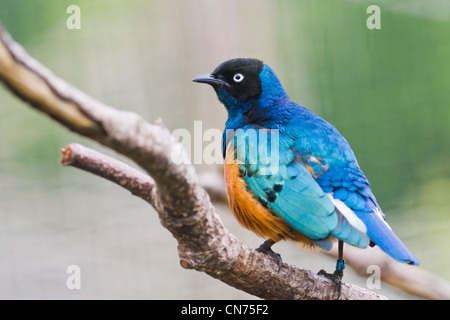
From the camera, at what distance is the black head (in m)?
2.42

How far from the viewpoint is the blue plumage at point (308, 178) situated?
1823 mm

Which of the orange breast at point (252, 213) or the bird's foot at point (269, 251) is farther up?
the orange breast at point (252, 213)

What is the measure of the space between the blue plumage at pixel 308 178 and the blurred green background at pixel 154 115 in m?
1.25

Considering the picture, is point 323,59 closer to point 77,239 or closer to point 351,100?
A: point 351,100

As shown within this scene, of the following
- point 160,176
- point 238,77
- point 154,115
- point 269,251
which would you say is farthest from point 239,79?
point 160,176

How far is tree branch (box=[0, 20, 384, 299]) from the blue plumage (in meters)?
0.19

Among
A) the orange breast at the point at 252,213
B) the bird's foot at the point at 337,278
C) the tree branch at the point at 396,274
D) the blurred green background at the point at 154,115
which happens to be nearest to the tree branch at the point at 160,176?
the bird's foot at the point at 337,278

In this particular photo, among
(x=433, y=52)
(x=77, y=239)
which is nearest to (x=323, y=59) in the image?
(x=433, y=52)

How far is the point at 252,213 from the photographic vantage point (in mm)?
1995

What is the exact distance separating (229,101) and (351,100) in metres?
1.37

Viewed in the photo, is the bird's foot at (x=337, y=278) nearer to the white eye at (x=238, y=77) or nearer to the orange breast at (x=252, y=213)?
the orange breast at (x=252, y=213)

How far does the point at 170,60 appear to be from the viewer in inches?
125

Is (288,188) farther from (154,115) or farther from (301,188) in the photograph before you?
(154,115)

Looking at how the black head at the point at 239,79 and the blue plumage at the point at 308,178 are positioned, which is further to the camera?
the black head at the point at 239,79
